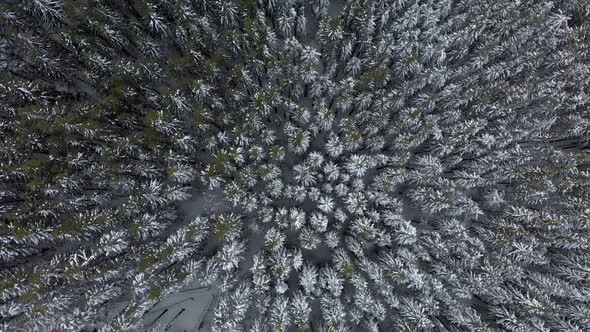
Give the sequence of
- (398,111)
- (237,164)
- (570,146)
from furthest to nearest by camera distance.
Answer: (570,146)
(398,111)
(237,164)

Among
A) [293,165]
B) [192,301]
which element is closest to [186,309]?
[192,301]

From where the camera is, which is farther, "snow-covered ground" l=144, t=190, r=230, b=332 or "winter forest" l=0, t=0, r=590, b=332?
"snow-covered ground" l=144, t=190, r=230, b=332

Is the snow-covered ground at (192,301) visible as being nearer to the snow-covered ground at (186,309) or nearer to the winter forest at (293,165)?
the snow-covered ground at (186,309)

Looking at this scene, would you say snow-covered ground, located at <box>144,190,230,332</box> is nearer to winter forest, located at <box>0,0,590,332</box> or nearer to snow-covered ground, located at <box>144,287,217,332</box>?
snow-covered ground, located at <box>144,287,217,332</box>

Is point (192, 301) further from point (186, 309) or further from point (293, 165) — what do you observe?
point (293, 165)

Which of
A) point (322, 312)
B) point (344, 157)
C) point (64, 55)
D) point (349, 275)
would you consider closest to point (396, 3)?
point (344, 157)

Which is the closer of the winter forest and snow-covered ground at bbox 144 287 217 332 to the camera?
the winter forest

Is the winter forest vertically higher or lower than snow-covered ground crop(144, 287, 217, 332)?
higher

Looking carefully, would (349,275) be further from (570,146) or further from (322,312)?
(570,146)

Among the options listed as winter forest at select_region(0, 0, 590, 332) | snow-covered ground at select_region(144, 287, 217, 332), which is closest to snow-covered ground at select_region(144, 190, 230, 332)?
snow-covered ground at select_region(144, 287, 217, 332)
